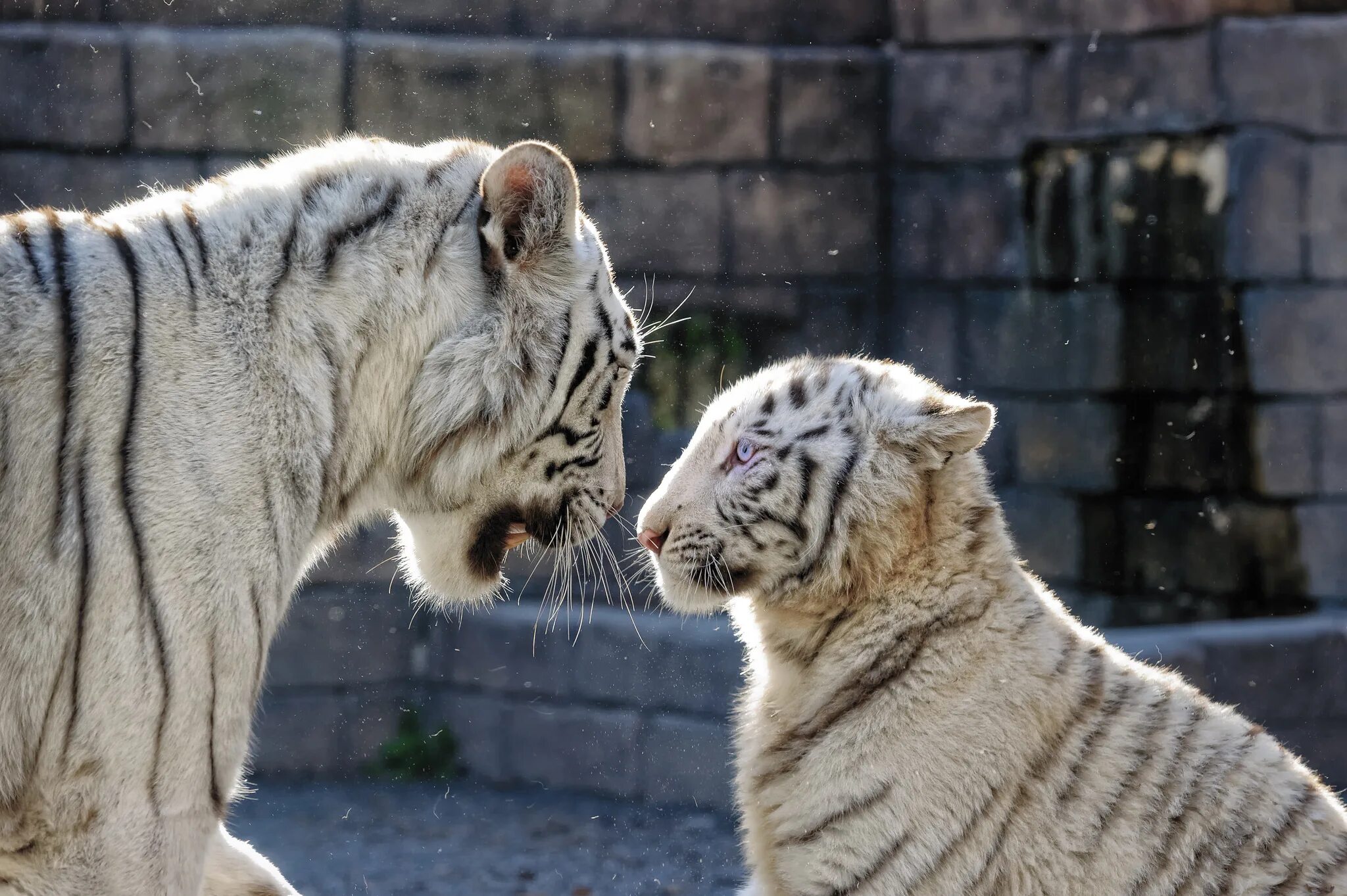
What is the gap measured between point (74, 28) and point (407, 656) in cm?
258

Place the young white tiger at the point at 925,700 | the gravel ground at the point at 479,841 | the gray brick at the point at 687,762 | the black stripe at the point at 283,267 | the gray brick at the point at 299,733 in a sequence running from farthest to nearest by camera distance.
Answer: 1. the gray brick at the point at 299,733
2. the gray brick at the point at 687,762
3. the gravel ground at the point at 479,841
4. the young white tiger at the point at 925,700
5. the black stripe at the point at 283,267

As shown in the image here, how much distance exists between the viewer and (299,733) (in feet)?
17.9

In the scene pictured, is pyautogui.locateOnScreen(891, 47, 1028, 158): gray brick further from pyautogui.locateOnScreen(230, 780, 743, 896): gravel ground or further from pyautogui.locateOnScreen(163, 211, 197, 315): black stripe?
pyautogui.locateOnScreen(163, 211, 197, 315): black stripe

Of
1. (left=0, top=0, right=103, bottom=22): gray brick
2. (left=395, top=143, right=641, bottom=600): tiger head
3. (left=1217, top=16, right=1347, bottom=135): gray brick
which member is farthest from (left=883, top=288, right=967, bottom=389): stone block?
(left=0, top=0, right=103, bottom=22): gray brick

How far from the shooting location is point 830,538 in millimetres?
2971

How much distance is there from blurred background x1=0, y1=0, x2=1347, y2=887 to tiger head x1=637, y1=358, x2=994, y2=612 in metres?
2.12

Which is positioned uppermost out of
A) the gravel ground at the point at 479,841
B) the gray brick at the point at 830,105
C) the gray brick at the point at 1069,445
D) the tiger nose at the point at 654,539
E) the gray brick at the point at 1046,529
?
the gray brick at the point at 830,105

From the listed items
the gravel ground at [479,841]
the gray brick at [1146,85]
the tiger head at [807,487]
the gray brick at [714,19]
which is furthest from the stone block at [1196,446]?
the tiger head at [807,487]

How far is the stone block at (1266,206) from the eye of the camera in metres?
4.96

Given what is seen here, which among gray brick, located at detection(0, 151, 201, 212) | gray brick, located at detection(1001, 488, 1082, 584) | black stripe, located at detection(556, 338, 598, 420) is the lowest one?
gray brick, located at detection(1001, 488, 1082, 584)

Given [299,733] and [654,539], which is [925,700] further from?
[299,733]

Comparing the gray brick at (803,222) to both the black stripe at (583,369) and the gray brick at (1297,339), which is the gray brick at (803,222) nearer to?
the gray brick at (1297,339)

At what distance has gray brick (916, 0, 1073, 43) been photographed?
5.35 metres

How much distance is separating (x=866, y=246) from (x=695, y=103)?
90 cm
